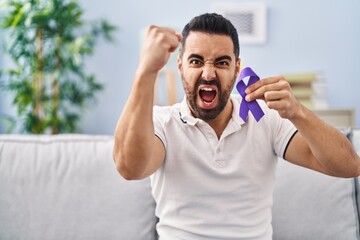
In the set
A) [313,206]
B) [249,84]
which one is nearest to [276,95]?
[249,84]

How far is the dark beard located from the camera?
122 cm

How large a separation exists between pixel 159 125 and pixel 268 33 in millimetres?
2787

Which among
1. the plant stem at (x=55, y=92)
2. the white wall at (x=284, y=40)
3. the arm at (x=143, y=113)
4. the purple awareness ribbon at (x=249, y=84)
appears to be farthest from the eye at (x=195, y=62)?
the white wall at (x=284, y=40)

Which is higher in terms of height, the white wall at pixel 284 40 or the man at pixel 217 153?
the white wall at pixel 284 40

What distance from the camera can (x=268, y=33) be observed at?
3773 mm

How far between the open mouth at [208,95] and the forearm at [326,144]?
25cm

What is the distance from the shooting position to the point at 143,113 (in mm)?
991

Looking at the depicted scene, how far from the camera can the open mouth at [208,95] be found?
123 cm

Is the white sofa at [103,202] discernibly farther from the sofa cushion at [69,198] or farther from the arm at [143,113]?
the arm at [143,113]

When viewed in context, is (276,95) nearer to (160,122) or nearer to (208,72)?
(208,72)

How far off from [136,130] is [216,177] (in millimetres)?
342

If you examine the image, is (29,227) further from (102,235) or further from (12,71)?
(12,71)

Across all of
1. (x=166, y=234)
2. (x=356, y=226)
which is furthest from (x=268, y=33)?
(x=166, y=234)

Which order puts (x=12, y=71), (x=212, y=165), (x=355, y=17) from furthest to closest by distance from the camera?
(x=355, y=17)
(x=12, y=71)
(x=212, y=165)
